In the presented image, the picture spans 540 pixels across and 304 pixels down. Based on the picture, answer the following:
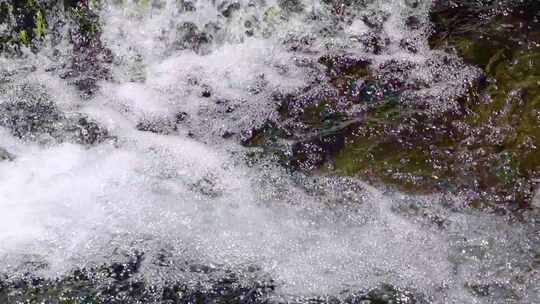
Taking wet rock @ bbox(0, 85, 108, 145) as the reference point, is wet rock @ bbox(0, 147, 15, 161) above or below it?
below

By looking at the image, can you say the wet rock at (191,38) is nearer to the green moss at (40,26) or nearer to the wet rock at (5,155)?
the green moss at (40,26)

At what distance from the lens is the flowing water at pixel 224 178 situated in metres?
3.93

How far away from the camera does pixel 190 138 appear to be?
16.0 feet

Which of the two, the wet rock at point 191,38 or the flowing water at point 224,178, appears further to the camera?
the wet rock at point 191,38

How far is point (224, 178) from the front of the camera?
14.8 ft

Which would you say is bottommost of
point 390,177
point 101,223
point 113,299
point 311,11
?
point 113,299

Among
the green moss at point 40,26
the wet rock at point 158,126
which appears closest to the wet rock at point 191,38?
the wet rock at point 158,126

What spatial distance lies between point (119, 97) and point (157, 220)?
4.66 ft

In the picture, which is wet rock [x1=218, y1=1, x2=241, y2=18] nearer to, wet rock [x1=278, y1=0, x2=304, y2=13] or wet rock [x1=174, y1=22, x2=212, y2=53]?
wet rock [x1=174, y1=22, x2=212, y2=53]

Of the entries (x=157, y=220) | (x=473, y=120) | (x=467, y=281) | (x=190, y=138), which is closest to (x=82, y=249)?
(x=157, y=220)

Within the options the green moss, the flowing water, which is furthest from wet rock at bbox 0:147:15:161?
the green moss

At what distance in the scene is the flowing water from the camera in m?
3.93

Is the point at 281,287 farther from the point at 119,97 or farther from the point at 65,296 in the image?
the point at 119,97

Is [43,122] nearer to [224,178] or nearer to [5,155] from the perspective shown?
[5,155]
